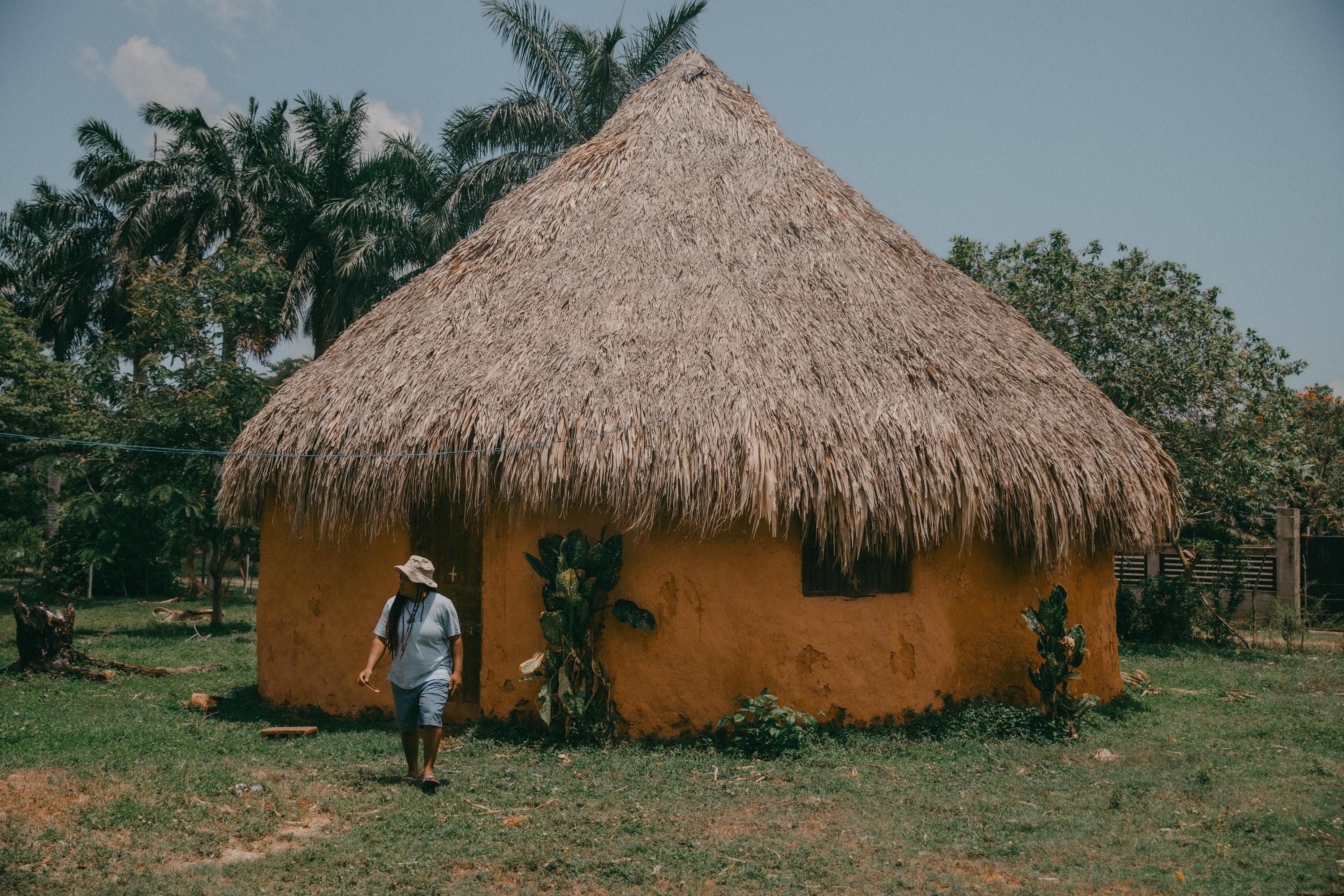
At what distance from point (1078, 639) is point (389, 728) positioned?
5.44m

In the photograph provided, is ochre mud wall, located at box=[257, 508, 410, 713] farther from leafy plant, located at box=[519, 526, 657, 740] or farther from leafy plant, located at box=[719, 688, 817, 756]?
leafy plant, located at box=[719, 688, 817, 756]

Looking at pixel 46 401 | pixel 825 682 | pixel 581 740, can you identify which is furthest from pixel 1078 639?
pixel 46 401

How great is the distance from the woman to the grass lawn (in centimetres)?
27

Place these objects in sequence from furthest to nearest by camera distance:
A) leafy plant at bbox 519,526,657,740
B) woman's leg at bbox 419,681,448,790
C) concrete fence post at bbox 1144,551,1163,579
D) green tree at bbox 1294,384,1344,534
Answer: green tree at bbox 1294,384,1344,534 < concrete fence post at bbox 1144,551,1163,579 < leafy plant at bbox 519,526,657,740 < woman's leg at bbox 419,681,448,790

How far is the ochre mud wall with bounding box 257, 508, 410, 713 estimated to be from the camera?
23.8ft

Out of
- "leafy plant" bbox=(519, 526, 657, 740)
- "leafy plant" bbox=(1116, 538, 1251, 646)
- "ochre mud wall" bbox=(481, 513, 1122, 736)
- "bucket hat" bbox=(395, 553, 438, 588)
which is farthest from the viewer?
"leafy plant" bbox=(1116, 538, 1251, 646)

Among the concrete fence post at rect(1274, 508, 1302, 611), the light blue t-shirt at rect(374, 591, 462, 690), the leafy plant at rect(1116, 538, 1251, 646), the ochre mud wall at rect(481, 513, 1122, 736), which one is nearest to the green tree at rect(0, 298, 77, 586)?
the ochre mud wall at rect(481, 513, 1122, 736)

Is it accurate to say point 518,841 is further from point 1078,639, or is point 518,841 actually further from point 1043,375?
point 1043,375

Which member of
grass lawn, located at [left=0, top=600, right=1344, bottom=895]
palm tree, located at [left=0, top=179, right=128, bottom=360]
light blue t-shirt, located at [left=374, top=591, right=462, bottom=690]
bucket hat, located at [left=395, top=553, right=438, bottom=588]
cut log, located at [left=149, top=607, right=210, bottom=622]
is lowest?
cut log, located at [left=149, top=607, right=210, bottom=622]

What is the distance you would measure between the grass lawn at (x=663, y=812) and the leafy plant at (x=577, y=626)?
1.01ft

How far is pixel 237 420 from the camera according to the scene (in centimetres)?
1305

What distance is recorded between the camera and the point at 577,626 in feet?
20.7

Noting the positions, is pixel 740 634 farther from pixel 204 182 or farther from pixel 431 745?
pixel 204 182

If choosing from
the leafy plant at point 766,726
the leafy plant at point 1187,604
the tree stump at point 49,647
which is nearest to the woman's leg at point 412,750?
the leafy plant at point 766,726
